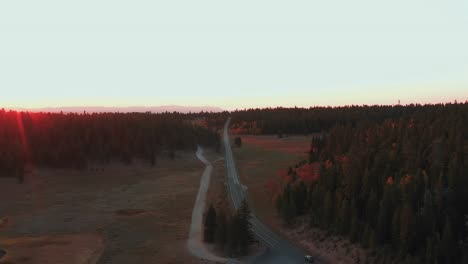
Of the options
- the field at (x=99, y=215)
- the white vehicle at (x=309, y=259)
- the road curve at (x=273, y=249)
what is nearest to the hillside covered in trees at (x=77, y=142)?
the field at (x=99, y=215)

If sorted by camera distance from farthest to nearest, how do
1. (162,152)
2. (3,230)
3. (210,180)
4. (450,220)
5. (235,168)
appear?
(162,152)
(235,168)
(210,180)
(3,230)
(450,220)

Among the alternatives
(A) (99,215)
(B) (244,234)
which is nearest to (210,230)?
(B) (244,234)

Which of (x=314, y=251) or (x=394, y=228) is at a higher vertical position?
(x=394, y=228)

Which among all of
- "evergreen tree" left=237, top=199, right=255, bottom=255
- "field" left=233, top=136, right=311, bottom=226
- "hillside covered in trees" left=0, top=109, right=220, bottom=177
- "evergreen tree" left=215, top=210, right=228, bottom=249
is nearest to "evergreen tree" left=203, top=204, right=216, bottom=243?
"evergreen tree" left=215, top=210, right=228, bottom=249

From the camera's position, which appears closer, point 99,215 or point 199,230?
point 199,230

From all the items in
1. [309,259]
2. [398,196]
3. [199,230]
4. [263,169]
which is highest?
[398,196]

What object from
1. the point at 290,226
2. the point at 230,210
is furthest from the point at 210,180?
the point at 290,226

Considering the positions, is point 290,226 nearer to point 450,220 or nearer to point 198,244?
point 198,244

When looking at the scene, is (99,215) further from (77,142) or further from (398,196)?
(77,142)
